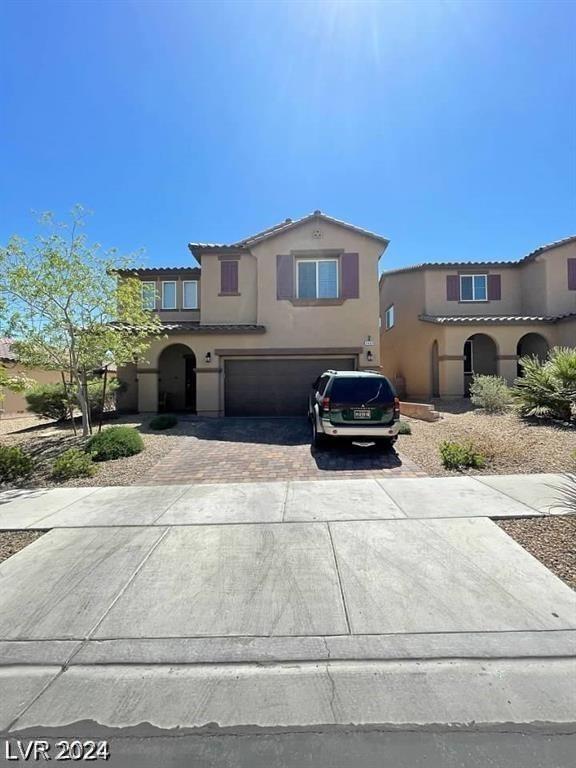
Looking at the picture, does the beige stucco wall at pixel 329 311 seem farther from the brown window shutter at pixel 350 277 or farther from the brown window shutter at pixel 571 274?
the brown window shutter at pixel 571 274

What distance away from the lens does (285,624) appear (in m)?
3.18

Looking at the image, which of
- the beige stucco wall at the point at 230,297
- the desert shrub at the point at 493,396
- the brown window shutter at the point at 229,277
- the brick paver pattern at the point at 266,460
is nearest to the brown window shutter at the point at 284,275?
the beige stucco wall at the point at 230,297

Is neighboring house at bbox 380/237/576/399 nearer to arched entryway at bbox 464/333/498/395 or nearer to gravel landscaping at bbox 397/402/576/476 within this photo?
arched entryway at bbox 464/333/498/395

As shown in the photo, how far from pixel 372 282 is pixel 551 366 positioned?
6789 millimetres

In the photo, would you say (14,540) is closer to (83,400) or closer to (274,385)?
(83,400)

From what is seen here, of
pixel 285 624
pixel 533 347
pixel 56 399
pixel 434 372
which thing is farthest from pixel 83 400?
pixel 533 347

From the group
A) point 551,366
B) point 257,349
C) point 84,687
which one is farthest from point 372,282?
point 84,687

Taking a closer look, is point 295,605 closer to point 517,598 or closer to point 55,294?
point 517,598

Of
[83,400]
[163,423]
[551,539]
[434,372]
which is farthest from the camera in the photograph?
[434,372]

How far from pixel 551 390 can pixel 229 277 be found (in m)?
11.8

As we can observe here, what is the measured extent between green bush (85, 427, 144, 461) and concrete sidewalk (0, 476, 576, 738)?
3.23 metres

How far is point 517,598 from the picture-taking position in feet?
11.3

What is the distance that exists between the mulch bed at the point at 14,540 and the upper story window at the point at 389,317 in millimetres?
20517

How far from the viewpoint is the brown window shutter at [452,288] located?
62.4ft
